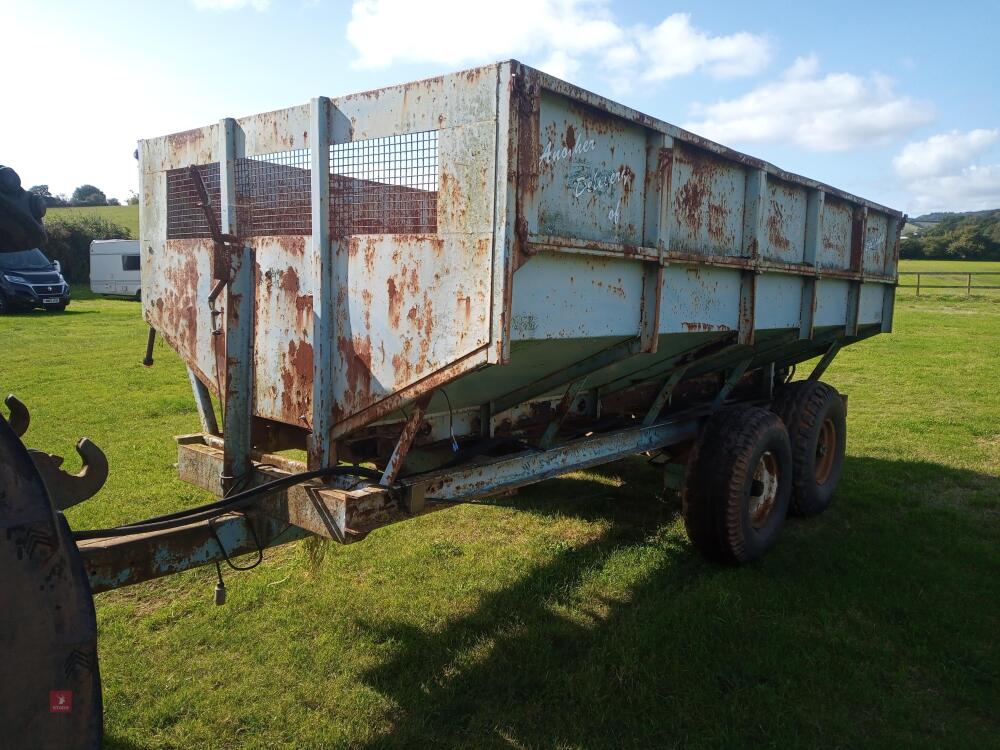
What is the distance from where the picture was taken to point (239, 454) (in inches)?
133

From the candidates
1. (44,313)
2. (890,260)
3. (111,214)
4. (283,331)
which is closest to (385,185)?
(283,331)

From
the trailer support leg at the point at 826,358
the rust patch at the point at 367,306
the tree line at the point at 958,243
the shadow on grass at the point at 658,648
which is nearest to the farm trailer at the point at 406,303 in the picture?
the rust patch at the point at 367,306

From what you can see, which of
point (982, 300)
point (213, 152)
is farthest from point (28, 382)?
point (982, 300)

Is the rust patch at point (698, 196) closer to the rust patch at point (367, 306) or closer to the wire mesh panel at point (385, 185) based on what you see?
the wire mesh panel at point (385, 185)

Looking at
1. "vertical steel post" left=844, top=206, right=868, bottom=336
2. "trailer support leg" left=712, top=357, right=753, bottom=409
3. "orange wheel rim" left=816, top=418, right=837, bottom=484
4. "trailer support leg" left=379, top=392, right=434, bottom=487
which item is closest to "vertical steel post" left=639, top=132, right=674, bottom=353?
"trailer support leg" left=379, top=392, right=434, bottom=487

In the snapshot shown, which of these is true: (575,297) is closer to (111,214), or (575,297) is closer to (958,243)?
(111,214)

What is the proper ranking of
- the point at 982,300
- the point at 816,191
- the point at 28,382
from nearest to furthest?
the point at 816,191
the point at 28,382
the point at 982,300

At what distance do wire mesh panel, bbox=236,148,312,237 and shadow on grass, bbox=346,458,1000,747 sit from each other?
6.71 feet

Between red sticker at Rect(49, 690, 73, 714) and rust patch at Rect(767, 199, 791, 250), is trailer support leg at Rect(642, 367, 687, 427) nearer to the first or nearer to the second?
rust patch at Rect(767, 199, 791, 250)

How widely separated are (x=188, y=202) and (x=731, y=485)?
3374 mm

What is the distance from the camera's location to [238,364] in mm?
3240

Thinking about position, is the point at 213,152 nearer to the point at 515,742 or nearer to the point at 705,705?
the point at 515,742

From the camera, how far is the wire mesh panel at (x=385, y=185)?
295 centimetres

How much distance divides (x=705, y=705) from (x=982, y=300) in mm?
28344
